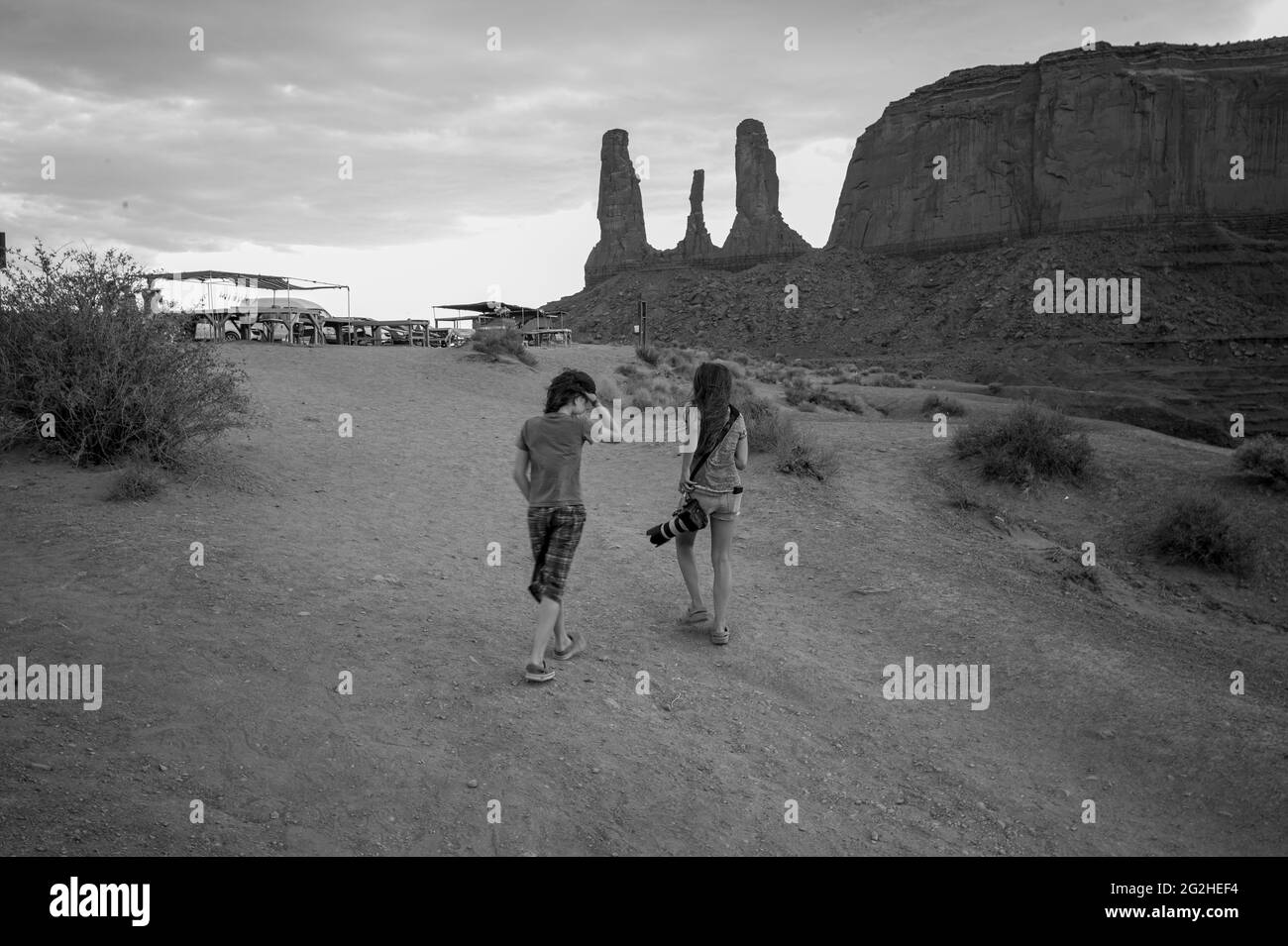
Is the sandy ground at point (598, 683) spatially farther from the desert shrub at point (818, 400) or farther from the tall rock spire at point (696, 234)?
the tall rock spire at point (696, 234)

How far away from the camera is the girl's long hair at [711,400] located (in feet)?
20.9

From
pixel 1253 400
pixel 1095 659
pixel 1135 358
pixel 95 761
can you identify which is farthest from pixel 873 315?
pixel 95 761

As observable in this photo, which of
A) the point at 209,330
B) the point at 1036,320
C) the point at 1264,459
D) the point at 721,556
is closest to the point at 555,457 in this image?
the point at 721,556

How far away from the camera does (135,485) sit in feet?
27.7

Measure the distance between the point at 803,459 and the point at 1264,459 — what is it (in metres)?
6.76

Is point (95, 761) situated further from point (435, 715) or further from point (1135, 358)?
point (1135, 358)

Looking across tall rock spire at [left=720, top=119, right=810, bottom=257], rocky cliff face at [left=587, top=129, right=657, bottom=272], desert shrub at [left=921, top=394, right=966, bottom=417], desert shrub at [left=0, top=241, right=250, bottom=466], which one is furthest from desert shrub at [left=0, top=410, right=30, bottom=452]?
rocky cliff face at [left=587, top=129, right=657, bottom=272]

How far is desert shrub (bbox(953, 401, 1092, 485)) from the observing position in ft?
42.1

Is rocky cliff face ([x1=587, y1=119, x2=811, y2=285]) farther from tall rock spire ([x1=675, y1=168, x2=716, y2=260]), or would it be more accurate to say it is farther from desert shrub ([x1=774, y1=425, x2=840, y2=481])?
desert shrub ([x1=774, y1=425, x2=840, y2=481])

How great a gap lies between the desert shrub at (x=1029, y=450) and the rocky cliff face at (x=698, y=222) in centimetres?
8440

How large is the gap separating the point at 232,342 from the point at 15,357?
13098mm

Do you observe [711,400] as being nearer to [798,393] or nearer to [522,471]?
[522,471]

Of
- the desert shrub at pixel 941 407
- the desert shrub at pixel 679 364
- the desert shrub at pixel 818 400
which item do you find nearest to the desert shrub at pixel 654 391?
the desert shrub at pixel 679 364

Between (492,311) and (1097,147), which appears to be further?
(1097,147)
